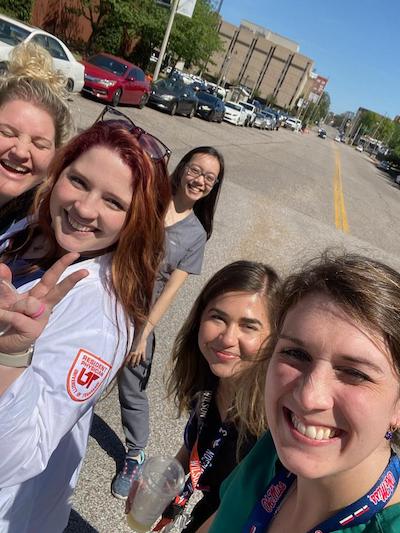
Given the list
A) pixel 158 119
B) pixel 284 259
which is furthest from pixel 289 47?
pixel 284 259

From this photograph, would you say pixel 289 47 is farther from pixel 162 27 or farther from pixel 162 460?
pixel 162 460

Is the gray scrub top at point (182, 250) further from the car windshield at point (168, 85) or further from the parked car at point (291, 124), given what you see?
the parked car at point (291, 124)

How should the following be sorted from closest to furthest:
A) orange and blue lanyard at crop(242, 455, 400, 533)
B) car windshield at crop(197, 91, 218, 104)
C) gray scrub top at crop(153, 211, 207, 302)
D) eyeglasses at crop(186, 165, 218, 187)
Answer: orange and blue lanyard at crop(242, 455, 400, 533), gray scrub top at crop(153, 211, 207, 302), eyeglasses at crop(186, 165, 218, 187), car windshield at crop(197, 91, 218, 104)

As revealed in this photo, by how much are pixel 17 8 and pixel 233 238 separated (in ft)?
65.7

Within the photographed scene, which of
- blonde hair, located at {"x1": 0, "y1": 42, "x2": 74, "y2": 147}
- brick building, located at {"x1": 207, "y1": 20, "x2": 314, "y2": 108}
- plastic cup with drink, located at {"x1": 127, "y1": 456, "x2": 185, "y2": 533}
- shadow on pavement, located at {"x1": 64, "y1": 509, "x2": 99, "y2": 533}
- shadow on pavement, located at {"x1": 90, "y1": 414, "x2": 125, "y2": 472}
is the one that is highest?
brick building, located at {"x1": 207, "y1": 20, "x2": 314, "y2": 108}

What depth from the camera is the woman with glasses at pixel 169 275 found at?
117 inches

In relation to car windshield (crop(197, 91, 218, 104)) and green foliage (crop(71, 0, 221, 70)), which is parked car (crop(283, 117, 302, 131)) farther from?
car windshield (crop(197, 91, 218, 104))

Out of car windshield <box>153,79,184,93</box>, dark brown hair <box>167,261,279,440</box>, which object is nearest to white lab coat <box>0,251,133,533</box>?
dark brown hair <box>167,261,279,440</box>

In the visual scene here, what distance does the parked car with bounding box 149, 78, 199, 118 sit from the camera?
20.3 meters

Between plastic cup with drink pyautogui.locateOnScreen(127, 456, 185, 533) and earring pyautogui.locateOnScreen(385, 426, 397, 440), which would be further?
plastic cup with drink pyautogui.locateOnScreen(127, 456, 185, 533)

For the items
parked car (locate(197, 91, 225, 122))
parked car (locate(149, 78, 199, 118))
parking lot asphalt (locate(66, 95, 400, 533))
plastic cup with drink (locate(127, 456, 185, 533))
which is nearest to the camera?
plastic cup with drink (locate(127, 456, 185, 533))

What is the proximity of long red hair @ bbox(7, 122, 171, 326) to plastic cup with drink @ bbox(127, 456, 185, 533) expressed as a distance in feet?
1.90

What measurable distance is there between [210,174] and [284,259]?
184 inches

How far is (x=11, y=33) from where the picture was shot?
12.4 meters
